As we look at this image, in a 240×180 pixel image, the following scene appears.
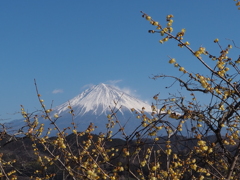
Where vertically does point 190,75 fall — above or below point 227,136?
above

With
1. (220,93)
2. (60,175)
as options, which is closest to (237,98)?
(220,93)

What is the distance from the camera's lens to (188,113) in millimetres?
5309

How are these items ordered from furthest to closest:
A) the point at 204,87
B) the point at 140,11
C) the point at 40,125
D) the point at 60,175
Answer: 1. the point at 60,175
2. the point at 40,125
3. the point at 204,87
4. the point at 140,11

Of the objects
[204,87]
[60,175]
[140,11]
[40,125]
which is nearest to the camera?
[140,11]

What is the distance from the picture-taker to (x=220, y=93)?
18.0 ft

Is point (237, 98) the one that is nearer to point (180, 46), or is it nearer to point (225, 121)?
point (225, 121)

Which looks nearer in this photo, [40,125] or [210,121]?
[210,121]

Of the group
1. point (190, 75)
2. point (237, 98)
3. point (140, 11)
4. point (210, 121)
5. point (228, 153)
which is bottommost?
point (228, 153)

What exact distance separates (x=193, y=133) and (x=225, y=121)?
61 cm

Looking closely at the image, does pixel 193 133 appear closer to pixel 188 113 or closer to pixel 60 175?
pixel 188 113

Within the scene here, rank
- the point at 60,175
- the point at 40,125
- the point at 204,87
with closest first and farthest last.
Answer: the point at 204,87 < the point at 40,125 < the point at 60,175

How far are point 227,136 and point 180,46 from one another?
1.71 meters

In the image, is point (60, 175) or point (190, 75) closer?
point (190, 75)

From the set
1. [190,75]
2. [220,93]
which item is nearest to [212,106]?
[220,93]
